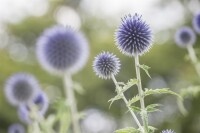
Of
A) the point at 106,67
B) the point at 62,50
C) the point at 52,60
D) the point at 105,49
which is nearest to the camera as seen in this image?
the point at 106,67

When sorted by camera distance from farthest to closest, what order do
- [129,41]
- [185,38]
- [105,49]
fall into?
[105,49] → [185,38] → [129,41]

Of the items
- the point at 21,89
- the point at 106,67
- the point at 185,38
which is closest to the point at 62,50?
the point at 21,89

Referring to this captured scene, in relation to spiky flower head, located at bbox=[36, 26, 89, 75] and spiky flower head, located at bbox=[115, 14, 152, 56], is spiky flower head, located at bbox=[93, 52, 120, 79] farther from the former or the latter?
spiky flower head, located at bbox=[36, 26, 89, 75]

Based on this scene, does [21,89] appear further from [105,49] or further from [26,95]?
[105,49]

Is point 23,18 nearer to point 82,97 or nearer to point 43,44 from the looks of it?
point 82,97

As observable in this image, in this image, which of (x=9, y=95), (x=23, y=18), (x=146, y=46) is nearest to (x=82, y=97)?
(x=23, y=18)

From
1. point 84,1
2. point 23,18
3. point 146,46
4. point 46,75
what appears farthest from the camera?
point 84,1
